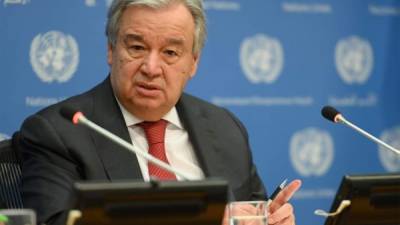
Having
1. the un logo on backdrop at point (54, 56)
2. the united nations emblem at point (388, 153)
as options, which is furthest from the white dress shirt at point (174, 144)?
the united nations emblem at point (388, 153)

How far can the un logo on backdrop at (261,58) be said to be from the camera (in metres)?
4.89

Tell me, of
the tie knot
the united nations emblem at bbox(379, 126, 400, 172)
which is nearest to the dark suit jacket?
the tie knot

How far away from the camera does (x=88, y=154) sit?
10.4 feet

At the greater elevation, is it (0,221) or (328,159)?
(0,221)

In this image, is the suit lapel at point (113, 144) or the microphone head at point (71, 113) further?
the suit lapel at point (113, 144)

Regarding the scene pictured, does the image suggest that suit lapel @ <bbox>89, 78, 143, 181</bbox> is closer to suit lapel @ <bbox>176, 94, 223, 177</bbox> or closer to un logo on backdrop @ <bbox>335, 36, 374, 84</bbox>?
suit lapel @ <bbox>176, 94, 223, 177</bbox>

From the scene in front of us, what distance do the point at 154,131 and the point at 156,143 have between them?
0.18 ft

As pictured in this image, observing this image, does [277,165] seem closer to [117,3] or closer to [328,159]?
[328,159]

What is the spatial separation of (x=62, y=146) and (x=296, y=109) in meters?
2.19

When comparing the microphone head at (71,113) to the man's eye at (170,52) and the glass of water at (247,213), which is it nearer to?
the glass of water at (247,213)

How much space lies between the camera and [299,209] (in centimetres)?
514

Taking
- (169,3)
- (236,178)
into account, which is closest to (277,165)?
(236,178)

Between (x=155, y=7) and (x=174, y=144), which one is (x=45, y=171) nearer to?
(x=174, y=144)

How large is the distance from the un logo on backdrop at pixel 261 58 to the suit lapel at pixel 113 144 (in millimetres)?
1610
